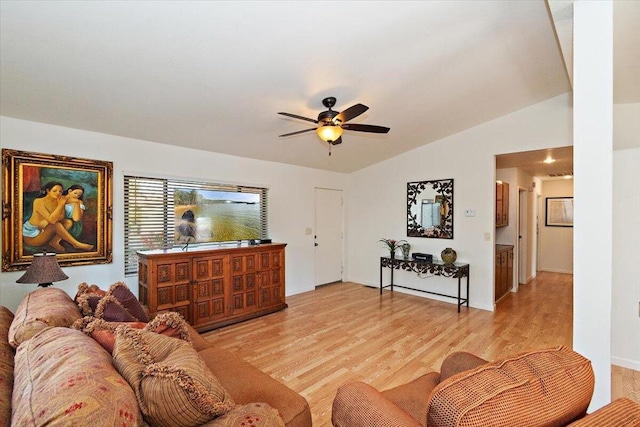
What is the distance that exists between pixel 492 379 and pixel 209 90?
288cm

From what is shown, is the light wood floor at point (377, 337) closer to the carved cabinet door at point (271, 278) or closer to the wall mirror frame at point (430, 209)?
the carved cabinet door at point (271, 278)

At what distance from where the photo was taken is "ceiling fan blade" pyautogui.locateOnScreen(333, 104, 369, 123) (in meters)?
2.53

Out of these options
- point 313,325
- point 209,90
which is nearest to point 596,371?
point 313,325

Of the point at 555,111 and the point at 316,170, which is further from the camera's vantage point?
the point at 316,170

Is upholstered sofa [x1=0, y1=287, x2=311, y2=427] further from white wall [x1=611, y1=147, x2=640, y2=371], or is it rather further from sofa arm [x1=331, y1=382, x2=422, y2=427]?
white wall [x1=611, y1=147, x2=640, y2=371]

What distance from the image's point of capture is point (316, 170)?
5762 millimetres

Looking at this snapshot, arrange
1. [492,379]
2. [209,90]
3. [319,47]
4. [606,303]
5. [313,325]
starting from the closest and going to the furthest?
[492,379], [606,303], [319,47], [209,90], [313,325]

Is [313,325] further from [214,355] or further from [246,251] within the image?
[214,355]

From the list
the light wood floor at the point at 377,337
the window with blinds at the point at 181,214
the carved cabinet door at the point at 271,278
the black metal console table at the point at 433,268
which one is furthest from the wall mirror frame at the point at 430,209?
the window with blinds at the point at 181,214

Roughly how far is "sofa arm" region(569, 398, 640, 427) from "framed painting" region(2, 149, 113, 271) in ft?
13.3

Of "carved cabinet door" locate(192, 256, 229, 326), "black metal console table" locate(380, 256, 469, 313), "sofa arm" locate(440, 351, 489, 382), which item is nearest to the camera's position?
"sofa arm" locate(440, 351, 489, 382)

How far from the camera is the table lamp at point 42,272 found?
8.32ft

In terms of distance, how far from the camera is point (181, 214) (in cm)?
393

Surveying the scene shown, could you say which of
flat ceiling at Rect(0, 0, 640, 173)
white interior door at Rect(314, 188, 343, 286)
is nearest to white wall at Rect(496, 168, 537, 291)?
flat ceiling at Rect(0, 0, 640, 173)
